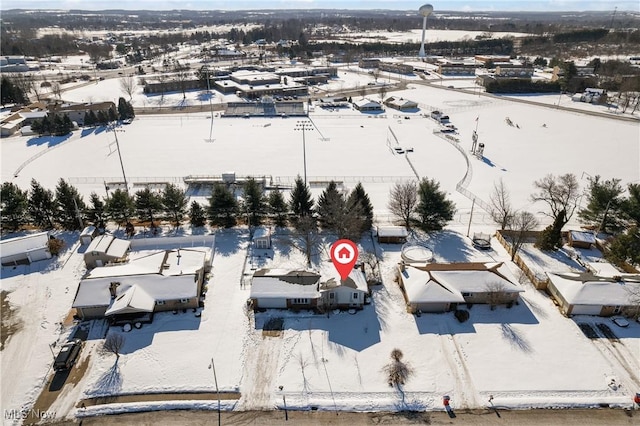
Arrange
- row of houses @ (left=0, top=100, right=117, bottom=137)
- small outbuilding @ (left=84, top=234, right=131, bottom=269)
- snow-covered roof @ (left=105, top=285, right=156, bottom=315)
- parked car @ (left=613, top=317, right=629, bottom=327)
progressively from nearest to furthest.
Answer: snow-covered roof @ (left=105, top=285, right=156, bottom=315), parked car @ (left=613, top=317, right=629, bottom=327), small outbuilding @ (left=84, top=234, right=131, bottom=269), row of houses @ (left=0, top=100, right=117, bottom=137)

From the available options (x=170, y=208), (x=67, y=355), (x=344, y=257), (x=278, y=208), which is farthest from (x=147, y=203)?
(x=344, y=257)

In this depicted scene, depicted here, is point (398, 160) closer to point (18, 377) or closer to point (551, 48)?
point (18, 377)

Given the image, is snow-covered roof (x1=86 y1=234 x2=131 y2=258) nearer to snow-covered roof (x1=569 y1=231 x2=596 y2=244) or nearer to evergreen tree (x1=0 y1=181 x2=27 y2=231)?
evergreen tree (x1=0 y1=181 x2=27 y2=231)

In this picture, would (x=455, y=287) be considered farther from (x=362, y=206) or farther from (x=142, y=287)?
(x=142, y=287)

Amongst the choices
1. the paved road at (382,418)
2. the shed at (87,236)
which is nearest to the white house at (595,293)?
the paved road at (382,418)

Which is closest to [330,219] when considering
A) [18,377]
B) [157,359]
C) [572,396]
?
[157,359]

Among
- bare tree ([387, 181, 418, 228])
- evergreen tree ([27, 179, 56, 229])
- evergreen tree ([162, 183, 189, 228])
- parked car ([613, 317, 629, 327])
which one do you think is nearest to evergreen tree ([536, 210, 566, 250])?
parked car ([613, 317, 629, 327])
